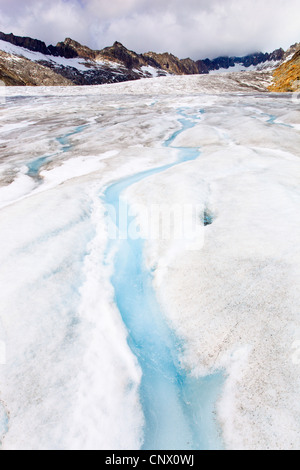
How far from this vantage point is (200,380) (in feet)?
13.7

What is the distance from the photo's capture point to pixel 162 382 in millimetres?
4266

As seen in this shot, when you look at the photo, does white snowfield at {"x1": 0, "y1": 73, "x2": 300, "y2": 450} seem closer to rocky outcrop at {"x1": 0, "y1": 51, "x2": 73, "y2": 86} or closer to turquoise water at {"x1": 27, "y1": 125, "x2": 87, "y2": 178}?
turquoise water at {"x1": 27, "y1": 125, "x2": 87, "y2": 178}

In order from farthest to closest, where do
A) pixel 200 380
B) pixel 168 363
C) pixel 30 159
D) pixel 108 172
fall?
pixel 30 159
pixel 108 172
pixel 168 363
pixel 200 380

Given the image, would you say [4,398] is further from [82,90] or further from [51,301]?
[82,90]

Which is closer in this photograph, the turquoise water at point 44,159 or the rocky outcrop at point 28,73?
the turquoise water at point 44,159

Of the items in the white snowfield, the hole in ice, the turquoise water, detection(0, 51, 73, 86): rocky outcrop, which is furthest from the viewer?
detection(0, 51, 73, 86): rocky outcrop

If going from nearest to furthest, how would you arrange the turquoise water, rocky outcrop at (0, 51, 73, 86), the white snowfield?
the white snowfield → the turquoise water → rocky outcrop at (0, 51, 73, 86)

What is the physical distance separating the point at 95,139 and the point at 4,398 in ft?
64.8

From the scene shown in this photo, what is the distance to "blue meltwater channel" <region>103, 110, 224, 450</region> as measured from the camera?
11.8 ft

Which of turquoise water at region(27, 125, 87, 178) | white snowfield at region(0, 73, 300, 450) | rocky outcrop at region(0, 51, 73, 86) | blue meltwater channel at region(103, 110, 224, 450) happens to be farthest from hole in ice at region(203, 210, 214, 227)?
rocky outcrop at region(0, 51, 73, 86)

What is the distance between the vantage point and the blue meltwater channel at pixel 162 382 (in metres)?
3.59

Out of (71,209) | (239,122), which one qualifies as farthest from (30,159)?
(239,122)

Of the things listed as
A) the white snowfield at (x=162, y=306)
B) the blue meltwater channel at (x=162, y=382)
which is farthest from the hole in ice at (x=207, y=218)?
the blue meltwater channel at (x=162, y=382)

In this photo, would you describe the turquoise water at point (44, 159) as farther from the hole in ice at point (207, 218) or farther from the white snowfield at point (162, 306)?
the hole in ice at point (207, 218)
